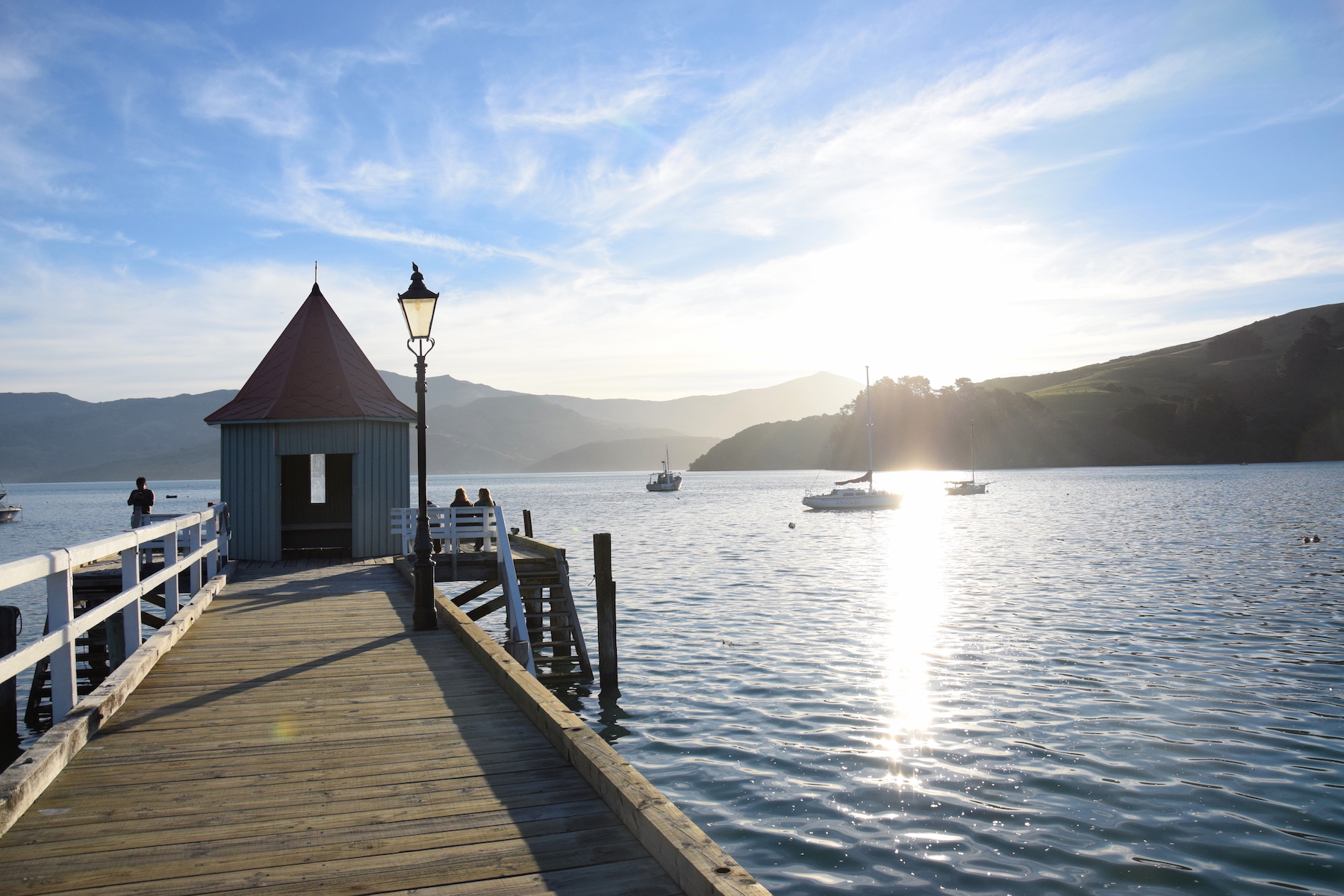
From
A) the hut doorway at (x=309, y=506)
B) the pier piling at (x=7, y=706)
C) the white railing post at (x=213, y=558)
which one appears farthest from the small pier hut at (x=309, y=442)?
the pier piling at (x=7, y=706)

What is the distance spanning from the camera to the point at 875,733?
35.6 feet

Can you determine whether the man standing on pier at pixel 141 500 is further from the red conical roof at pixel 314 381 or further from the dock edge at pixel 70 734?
the dock edge at pixel 70 734

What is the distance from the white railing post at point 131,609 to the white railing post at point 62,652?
1404 millimetres

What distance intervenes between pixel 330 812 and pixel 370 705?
2.43 meters

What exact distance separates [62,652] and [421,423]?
5823 mm

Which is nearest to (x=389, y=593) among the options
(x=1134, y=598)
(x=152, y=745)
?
(x=152, y=745)

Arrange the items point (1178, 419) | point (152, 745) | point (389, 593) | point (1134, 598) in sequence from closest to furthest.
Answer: point (152, 745) < point (389, 593) < point (1134, 598) < point (1178, 419)

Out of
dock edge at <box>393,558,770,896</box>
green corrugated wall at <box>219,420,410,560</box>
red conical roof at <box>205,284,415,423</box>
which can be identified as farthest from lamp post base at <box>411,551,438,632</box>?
red conical roof at <box>205,284,415,423</box>

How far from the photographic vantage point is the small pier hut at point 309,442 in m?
18.6

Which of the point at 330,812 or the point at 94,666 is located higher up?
the point at 330,812

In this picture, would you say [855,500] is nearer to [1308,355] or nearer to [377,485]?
[377,485]

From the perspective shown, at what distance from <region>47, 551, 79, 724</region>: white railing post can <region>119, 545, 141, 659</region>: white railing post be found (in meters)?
1.40

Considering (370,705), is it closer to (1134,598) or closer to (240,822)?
(240,822)

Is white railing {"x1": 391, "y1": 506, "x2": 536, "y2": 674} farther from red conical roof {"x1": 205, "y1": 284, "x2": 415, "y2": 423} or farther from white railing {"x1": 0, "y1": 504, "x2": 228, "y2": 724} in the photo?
white railing {"x1": 0, "y1": 504, "x2": 228, "y2": 724}
